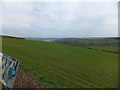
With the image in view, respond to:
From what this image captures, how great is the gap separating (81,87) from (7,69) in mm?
5075

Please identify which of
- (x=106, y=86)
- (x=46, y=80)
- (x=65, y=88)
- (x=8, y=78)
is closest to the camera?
(x=8, y=78)

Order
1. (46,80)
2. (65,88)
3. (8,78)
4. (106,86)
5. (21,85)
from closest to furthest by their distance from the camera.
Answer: (8,78) < (21,85) < (65,88) < (46,80) < (106,86)

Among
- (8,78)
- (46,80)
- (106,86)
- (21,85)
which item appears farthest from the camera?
(106,86)

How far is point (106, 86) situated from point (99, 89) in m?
1.40

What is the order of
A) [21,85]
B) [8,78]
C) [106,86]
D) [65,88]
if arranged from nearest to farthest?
[8,78], [21,85], [65,88], [106,86]

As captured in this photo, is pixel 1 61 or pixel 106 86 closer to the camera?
pixel 1 61

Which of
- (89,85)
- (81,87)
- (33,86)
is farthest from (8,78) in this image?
(89,85)

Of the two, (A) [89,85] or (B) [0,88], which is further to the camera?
(A) [89,85]

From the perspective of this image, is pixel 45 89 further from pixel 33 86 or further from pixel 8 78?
pixel 8 78

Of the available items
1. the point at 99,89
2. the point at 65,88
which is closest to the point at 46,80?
the point at 65,88

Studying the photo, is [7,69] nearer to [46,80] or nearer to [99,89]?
[46,80]

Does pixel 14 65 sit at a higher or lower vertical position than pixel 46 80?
higher

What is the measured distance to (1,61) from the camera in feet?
39.7

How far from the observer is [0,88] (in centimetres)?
1083
